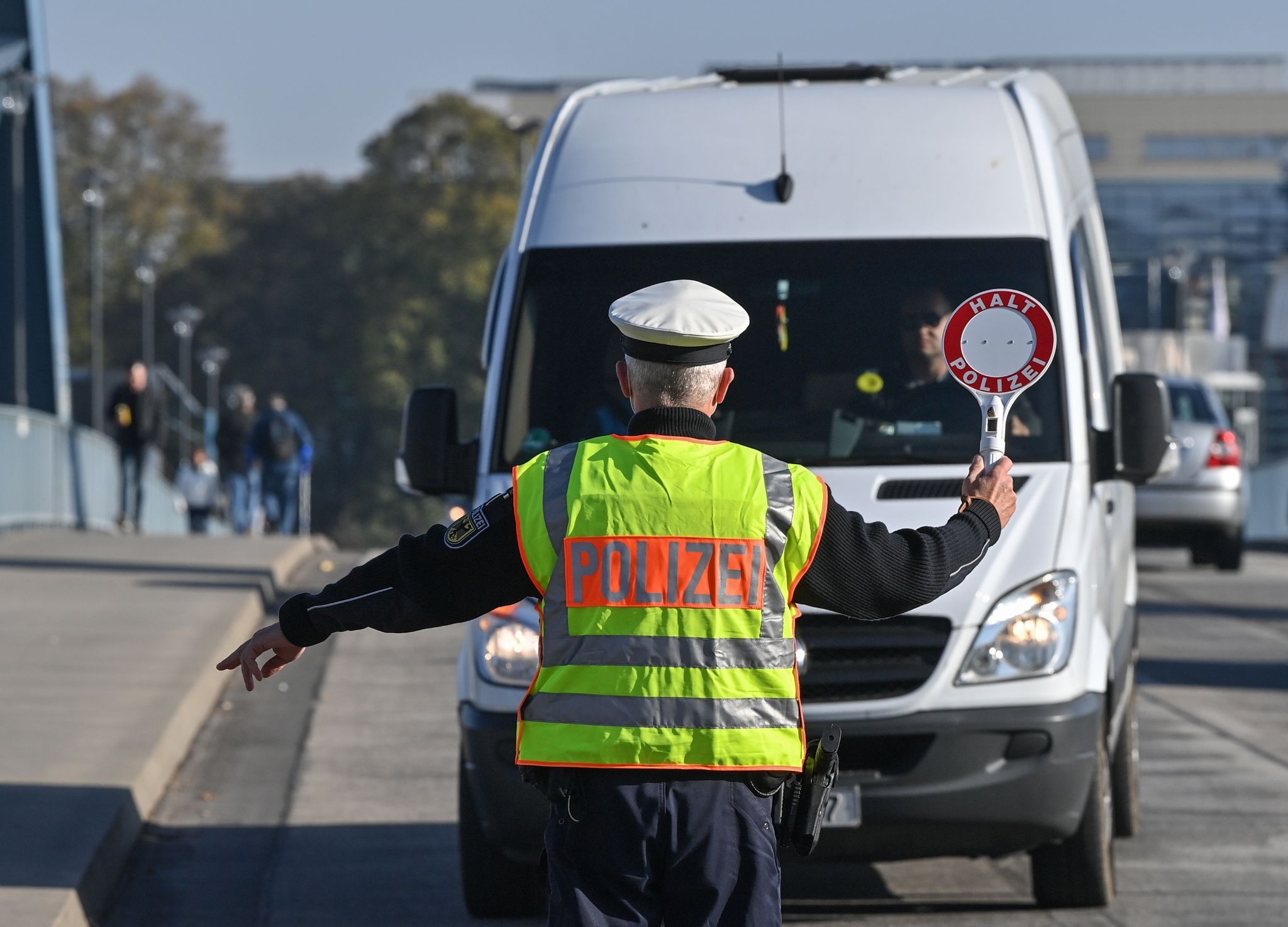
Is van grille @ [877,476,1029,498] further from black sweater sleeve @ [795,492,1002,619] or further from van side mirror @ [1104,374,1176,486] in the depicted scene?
black sweater sleeve @ [795,492,1002,619]

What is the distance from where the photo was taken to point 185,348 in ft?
198

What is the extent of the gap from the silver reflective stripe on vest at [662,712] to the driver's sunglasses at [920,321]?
3351 mm

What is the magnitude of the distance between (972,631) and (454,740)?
475cm

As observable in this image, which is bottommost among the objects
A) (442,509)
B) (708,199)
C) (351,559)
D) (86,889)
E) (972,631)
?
(442,509)

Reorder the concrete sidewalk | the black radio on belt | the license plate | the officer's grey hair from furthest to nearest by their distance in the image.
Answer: the concrete sidewalk, the license plate, the black radio on belt, the officer's grey hair

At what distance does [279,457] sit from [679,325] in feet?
64.5

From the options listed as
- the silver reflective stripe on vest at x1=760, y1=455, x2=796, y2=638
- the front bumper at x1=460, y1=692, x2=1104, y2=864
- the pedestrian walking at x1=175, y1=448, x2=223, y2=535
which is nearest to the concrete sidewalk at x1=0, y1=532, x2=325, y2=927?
the front bumper at x1=460, y1=692, x2=1104, y2=864

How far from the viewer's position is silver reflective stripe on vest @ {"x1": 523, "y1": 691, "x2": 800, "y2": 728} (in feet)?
11.7

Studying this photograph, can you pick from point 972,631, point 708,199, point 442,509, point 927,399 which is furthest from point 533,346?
point 442,509

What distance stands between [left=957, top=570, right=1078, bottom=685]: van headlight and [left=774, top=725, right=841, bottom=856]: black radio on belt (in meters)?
2.31

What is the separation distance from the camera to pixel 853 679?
20.0 ft

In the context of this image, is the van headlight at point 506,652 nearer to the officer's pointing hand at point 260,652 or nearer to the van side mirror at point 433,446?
the van side mirror at point 433,446

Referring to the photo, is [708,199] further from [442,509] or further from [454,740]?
[442,509]

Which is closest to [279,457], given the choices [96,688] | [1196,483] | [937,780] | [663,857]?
[1196,483]
